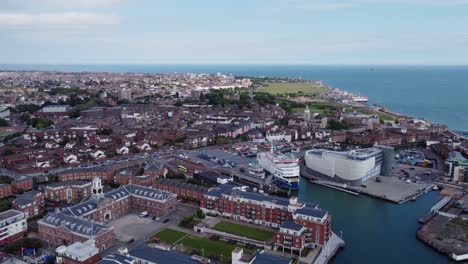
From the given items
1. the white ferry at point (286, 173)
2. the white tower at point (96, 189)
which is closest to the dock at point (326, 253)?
the white ferry at point (286, 173)

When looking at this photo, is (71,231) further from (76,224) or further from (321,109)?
(321,109)

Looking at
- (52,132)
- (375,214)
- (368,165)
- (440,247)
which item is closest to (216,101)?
(52,132)

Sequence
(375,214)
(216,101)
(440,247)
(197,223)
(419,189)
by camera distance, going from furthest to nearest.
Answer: (216,101) < (419,189) < (375,214) < (197,223) < (440,247)

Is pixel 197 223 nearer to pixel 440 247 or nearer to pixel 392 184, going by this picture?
pixel 440 247

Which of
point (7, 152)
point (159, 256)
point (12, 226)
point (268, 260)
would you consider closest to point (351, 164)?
point (268, 260)

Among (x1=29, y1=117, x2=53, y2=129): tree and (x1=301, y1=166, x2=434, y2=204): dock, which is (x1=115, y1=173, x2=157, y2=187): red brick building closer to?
(x1=301, y1=166, x2=434, y2=204): dock

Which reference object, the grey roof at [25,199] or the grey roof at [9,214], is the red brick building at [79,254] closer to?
the grey roof at [9,214]

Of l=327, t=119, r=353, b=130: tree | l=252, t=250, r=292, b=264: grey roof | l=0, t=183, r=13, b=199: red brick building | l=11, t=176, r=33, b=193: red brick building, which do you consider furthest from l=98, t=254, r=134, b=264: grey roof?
l=327, t=119, r=353, b=130: tree

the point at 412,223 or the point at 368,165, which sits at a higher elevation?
the point at 368,165
